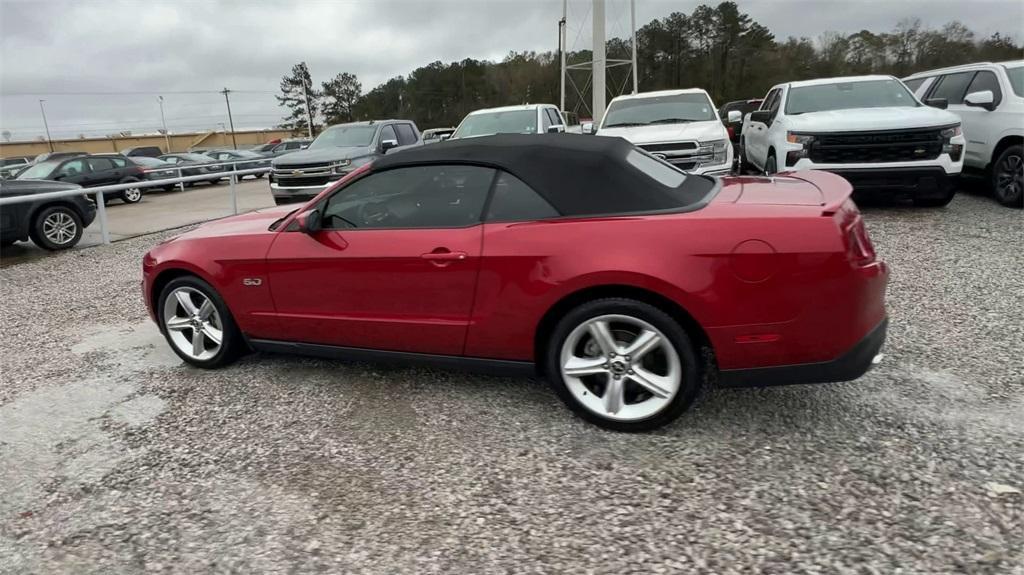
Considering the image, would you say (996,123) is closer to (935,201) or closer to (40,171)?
(935,201)

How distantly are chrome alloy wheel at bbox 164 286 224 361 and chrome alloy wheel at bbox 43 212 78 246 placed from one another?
653 cm

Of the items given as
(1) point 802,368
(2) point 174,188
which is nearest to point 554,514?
(1) point 802,368

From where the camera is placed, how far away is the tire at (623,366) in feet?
9.46

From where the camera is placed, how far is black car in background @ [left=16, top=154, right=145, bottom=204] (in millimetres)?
17062

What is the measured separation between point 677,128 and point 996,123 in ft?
12.8

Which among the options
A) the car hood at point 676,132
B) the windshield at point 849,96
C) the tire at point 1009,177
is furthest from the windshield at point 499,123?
the tire at point 1009,177

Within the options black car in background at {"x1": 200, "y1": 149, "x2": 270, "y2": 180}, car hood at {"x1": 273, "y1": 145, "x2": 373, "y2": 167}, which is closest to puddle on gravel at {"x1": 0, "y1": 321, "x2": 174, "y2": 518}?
car hood at {"x1": 273, "y1": 145, "x2": 373, "y2": 167}

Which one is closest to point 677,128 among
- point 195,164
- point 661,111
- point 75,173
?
point 661,111

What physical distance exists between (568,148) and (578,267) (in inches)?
30.4

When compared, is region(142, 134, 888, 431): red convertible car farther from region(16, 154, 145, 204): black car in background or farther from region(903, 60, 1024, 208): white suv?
region(16, 154, 145, 204): black car in background

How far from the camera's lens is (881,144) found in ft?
24.5

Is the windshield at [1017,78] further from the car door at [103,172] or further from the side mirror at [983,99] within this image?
the car door at [103,172]

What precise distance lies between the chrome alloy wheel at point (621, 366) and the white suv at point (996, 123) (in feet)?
24.6

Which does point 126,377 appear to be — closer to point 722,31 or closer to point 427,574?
point 427,574
